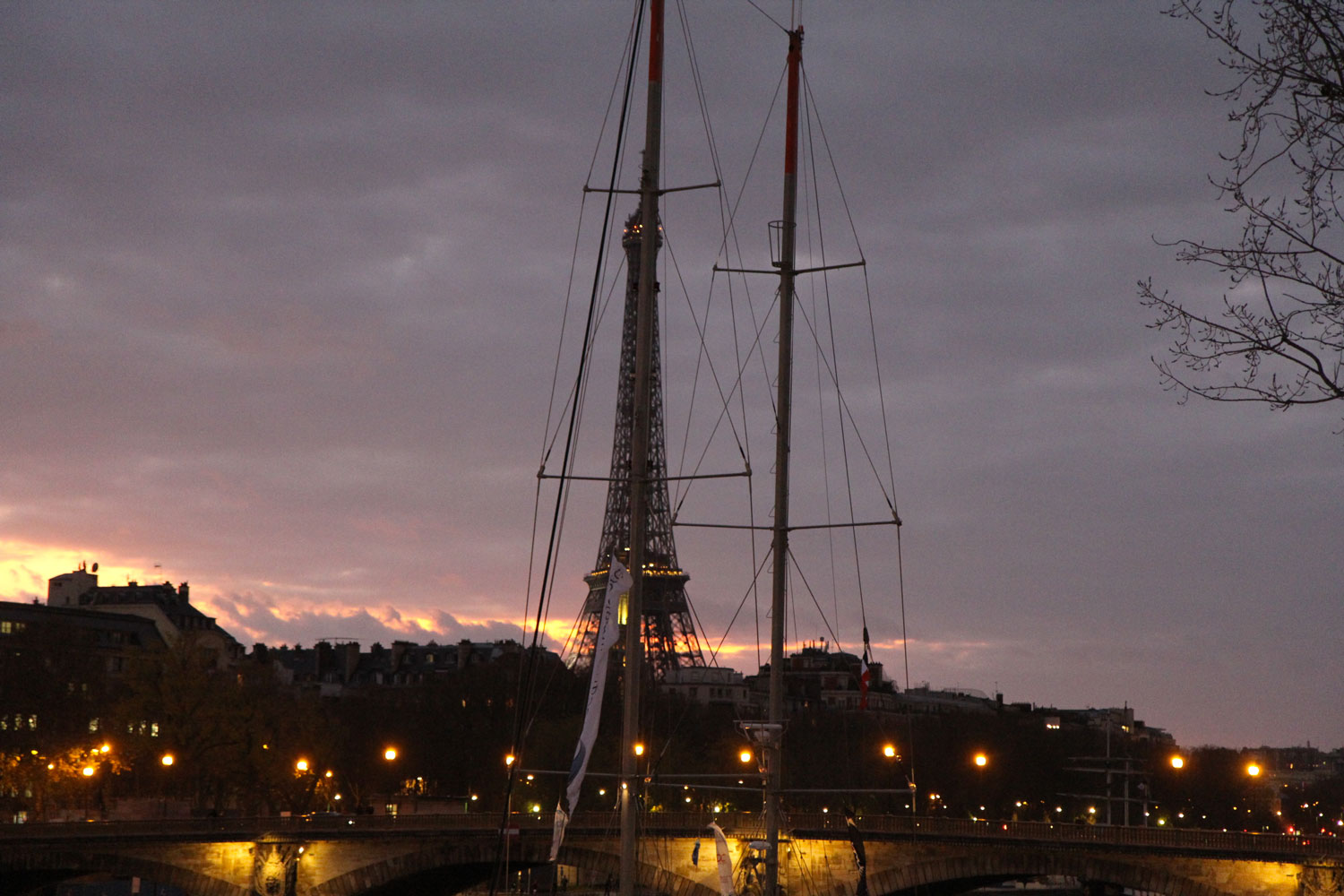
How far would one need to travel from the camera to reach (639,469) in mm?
21719

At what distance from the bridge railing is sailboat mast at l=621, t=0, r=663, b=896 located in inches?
914

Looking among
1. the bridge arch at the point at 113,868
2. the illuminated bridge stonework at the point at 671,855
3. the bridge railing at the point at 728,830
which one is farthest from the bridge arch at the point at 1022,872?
the bridge arch at the point at 113,868

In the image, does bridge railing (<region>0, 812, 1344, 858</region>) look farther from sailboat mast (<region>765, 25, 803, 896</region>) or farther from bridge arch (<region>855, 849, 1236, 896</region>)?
sailboat mast (<region>765, 25, 803, 896</region>)

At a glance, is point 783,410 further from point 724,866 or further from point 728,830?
point 728,830

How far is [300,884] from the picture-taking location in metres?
55.9

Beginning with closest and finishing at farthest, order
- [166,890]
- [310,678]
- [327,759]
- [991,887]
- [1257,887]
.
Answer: [1257,887] < [166,890] < [327,759] < [991,887] < [310,678]

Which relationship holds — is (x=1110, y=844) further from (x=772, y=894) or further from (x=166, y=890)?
(x=166, y=890)

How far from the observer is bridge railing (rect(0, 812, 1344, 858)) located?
4697cm

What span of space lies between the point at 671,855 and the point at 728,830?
3.00 m

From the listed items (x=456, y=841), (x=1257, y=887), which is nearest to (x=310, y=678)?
(x=456, y=841)

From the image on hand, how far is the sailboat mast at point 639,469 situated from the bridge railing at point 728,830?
23.2 m

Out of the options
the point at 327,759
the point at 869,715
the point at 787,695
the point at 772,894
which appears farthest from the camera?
the point at 787,695

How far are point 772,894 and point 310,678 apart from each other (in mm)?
129147

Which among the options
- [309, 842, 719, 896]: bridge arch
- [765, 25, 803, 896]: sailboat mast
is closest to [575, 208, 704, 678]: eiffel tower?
[309, 842, 719, 896]: bridge arch
